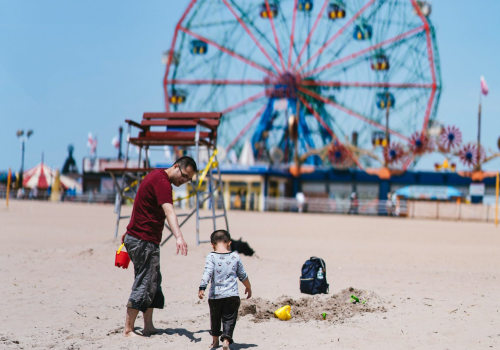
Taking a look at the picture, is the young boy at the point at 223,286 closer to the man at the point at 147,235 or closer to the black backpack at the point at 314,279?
the man at the point at 147,235

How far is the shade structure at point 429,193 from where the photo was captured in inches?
1670

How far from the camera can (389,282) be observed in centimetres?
795

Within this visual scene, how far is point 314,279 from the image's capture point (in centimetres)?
688

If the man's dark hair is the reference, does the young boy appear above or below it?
below

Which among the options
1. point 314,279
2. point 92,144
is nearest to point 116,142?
point 92,144

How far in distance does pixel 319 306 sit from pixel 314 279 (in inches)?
34.9

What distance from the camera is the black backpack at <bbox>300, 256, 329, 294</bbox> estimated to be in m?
6.83

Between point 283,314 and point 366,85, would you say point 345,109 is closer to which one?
point 366,85

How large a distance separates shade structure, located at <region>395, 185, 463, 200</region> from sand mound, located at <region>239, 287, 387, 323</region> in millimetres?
37351

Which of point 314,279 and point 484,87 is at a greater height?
point 484,87

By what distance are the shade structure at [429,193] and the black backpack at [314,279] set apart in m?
36.8

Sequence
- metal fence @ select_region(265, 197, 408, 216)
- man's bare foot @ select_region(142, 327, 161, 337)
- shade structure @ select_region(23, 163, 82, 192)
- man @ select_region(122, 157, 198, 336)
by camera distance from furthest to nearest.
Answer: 1. shade structure @ select_region(23, 163, 82, 192)
2. metal fence @ select_region(265, 197, 408, 216)
3. man's bare foot @ select_region(142, 327, 161, 337)
4. man @ select_region(122, 157, 198, 336)

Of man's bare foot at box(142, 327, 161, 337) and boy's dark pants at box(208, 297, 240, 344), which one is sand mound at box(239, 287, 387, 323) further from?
boy's dark pants at box(208, 297, 240, 344)

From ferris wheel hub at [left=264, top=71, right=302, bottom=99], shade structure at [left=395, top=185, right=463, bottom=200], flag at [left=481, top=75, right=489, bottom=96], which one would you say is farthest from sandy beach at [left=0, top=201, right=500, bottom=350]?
flag at [left=481, top=75, right=489, bottom=96]
